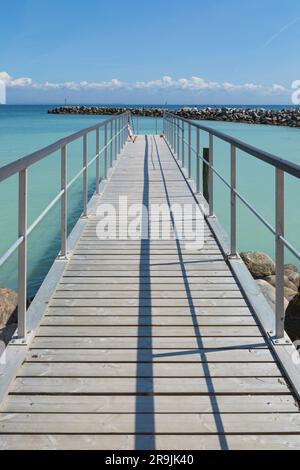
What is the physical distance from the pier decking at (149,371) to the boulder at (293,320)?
0.88 meters

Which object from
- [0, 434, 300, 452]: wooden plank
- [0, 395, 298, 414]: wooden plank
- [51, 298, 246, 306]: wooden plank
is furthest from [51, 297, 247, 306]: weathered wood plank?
[0, 434, 300, 452]: wooden plank

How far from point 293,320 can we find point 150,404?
254 centimetres

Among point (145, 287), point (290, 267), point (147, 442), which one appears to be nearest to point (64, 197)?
point (145, 287)

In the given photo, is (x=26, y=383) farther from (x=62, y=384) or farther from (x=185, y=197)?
(x=185, y=197)

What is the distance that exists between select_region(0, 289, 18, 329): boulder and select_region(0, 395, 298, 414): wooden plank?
2858 mm

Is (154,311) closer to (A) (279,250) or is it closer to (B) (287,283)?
(A) (279,250)

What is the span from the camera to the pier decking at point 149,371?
6.31 ft

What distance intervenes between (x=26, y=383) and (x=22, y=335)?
Answer: 40cm

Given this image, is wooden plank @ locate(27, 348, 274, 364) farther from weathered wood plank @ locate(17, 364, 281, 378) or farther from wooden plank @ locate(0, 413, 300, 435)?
wooden plank @ locate(0, 413, 300, 435)

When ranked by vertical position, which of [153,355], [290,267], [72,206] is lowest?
[290,267]

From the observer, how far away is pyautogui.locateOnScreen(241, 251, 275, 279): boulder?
6.60 m

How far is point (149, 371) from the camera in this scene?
7.70ft

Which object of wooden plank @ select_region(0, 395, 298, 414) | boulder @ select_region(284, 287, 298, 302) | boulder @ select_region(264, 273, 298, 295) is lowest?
boulder @ select_region(284, 287, 298, 302)
